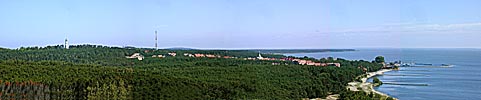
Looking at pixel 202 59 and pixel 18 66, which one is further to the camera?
pixel 202 59

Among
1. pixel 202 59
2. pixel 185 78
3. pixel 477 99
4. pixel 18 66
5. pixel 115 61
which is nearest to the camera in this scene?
pixel 18 66

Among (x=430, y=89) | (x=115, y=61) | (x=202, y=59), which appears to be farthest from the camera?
(x=202, y=59)

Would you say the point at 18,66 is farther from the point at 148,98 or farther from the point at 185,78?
the point at 185,78

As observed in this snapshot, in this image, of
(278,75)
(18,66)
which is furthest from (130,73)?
(278,75)

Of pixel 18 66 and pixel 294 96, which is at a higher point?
pixel 18 66

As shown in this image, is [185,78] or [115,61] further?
[115,61]

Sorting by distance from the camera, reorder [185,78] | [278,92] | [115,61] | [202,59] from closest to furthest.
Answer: [185,78] → [278,92] → [115,61] → [202,59]

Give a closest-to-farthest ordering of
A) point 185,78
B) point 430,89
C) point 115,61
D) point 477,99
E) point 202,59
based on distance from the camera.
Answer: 1. point 185,78
2. point 477,99
3. point 115,61
4. point 430,89
5. point 202,59

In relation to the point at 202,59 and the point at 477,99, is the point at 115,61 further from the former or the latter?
the point at 477,99

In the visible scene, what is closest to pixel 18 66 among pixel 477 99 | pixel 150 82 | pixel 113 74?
pixel 113 74
